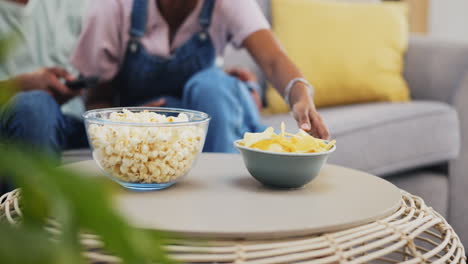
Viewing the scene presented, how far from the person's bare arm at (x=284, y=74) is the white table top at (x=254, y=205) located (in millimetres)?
134

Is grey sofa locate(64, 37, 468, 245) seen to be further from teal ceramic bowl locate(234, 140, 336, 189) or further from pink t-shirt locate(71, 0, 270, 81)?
teal ceramic bowl locate(234, 140, 336, 189)

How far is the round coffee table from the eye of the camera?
57 centimetres

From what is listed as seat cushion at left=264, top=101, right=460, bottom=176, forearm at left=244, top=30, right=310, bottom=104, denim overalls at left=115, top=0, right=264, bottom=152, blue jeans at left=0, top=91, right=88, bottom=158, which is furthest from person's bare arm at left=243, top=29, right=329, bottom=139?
blue jeans at left=0, top=91, right=88, bottom=158

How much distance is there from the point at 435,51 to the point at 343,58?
398mm

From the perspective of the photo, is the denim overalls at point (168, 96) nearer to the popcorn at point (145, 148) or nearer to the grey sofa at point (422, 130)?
the grey sofa at point (422, 130)

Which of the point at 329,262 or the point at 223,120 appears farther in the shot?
the point at 223,120

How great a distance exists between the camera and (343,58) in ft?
6.83

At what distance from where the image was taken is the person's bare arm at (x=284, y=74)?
102cm

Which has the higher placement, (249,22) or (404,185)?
(249,22)

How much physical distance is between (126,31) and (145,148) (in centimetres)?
91

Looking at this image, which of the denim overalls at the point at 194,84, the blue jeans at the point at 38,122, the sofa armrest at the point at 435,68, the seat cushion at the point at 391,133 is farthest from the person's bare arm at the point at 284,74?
the sofa armrest at the point at 435,68

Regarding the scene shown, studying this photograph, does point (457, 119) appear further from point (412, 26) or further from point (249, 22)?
point (412, 26)

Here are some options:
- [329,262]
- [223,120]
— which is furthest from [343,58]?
[329,262]

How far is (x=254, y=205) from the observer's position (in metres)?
0.71
